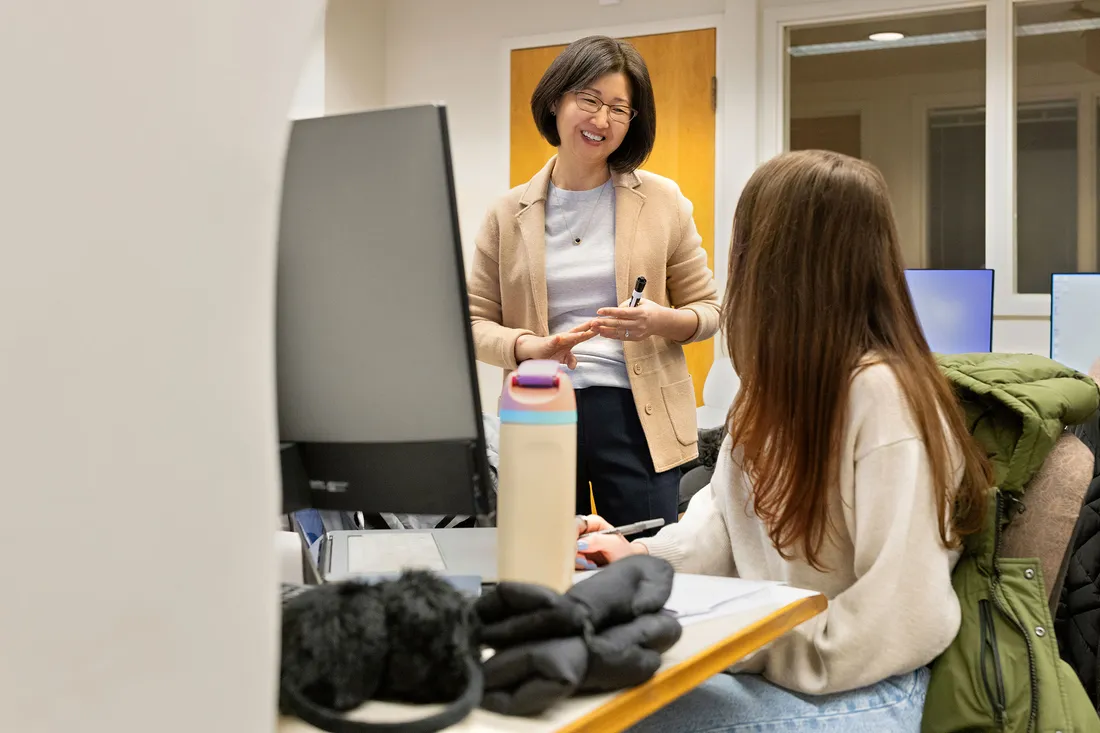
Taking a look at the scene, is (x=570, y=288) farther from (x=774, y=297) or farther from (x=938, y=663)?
(x=938, y=663)

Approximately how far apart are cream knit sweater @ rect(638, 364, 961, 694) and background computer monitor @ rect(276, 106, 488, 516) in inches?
14.5

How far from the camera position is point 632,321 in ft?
5.91

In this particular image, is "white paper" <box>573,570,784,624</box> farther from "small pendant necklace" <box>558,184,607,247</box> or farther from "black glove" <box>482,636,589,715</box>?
"small pendant necklace" <box>558,184,607,247</box>

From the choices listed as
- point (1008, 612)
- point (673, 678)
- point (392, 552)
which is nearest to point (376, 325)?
point (392, 552)

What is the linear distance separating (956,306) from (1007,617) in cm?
244

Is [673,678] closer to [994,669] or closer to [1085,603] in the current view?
[994,669]

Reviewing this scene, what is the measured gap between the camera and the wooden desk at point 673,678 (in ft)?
1.99

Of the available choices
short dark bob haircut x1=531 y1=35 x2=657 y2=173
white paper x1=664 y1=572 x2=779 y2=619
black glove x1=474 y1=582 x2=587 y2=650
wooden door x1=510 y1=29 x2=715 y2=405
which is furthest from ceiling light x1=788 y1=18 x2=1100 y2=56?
black glove x1=474 y1=582 x2=587 y2=650

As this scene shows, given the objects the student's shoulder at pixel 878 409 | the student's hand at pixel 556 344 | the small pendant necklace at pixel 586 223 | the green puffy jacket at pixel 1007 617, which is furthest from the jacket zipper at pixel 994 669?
the small pendant necklace at pixel 586 223

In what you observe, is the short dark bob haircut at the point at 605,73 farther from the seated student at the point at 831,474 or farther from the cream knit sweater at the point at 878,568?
the cream knit sweater at the point at 878,568

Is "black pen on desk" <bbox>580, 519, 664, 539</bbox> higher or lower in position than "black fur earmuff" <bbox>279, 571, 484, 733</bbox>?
lower

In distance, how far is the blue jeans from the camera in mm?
967

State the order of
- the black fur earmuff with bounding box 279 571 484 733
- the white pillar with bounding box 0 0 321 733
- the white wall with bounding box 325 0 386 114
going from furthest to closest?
the white wall with bounding box 325 0 386 114 → the black fur earmuff with bounding box 279 571 484 733 → the white pillar with bounding box 0 0 321 733

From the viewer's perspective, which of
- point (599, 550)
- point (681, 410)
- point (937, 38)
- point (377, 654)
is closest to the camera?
point (377, 654)
